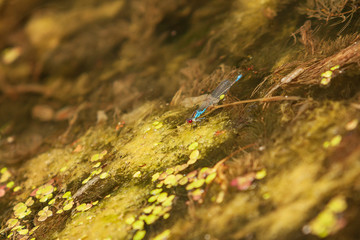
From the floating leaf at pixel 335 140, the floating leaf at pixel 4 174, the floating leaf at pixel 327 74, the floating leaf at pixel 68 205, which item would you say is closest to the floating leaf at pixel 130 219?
the floating leaf at pixel 68 205

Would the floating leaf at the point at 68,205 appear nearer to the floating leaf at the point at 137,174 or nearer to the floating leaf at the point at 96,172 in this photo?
the floating leaf at the point at 96,172

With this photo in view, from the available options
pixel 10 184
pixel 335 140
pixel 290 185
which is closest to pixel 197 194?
pixel 290 185

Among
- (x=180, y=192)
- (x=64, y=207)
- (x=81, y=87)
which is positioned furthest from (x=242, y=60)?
(x=81, y=87)

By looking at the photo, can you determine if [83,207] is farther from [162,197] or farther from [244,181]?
[244,181]

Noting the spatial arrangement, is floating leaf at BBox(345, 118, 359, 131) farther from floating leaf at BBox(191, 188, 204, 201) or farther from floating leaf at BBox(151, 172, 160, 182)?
floating leaf at BBox(151, 172, 160, 182)

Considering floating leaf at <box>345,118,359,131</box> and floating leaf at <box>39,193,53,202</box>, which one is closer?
floating leaf at <box>345,118,359,131</box>

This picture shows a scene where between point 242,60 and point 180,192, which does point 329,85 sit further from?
point 180,192

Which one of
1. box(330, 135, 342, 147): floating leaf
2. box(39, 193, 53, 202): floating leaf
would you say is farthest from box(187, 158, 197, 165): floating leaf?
box(39, 193, 53, 202): floating leaf

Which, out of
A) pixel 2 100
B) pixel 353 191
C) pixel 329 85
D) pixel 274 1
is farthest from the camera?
pixel 2 100
